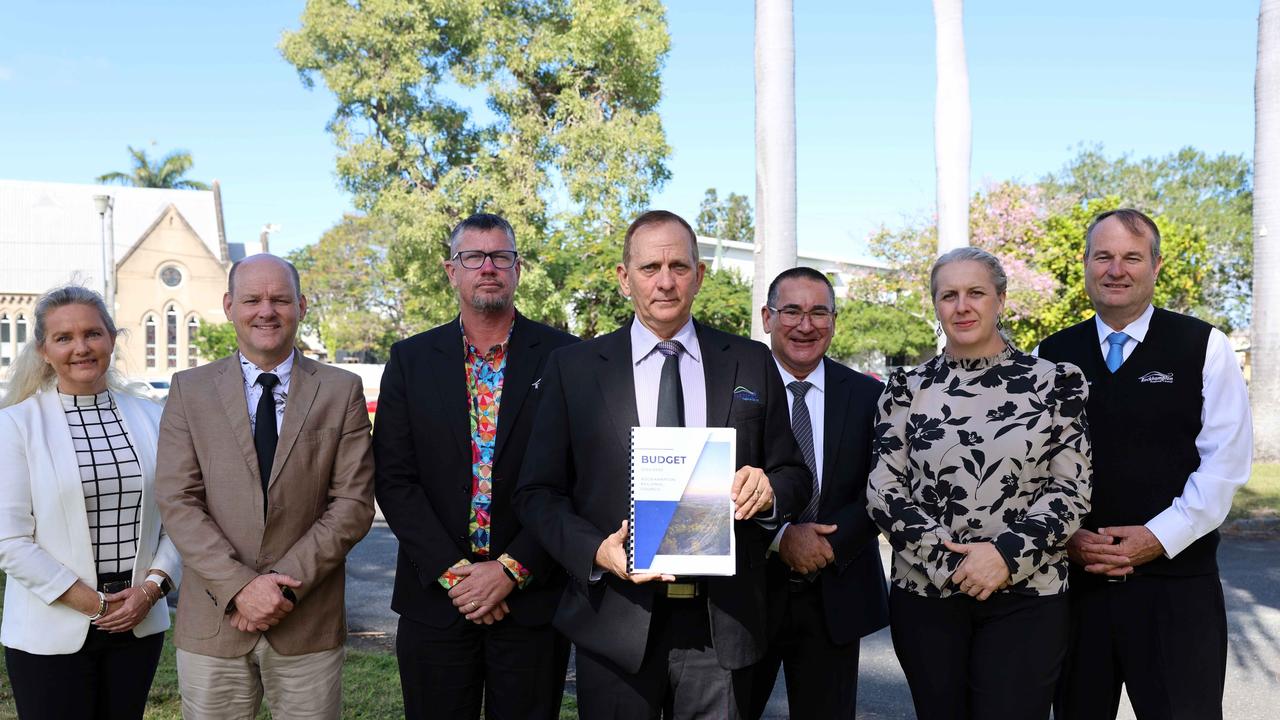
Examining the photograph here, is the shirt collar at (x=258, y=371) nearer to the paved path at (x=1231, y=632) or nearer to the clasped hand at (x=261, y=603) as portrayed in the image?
the clasped hand at (x=261, y=603)

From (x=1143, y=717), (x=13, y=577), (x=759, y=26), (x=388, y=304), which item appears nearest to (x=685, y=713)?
(x=1143, y=717)

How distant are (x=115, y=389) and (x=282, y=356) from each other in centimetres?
84

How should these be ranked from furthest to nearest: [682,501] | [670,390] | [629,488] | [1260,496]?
1. [1260,496]
2. [670,390]
3. [629,488]
4. [682,501]

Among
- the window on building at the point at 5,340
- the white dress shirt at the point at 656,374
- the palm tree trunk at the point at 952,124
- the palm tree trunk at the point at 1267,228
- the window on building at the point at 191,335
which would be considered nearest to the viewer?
the white dress shirt at the point at 656,374

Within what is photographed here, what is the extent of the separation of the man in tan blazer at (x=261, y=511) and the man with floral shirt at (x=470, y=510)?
245mm

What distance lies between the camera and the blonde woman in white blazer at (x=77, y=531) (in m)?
3.77

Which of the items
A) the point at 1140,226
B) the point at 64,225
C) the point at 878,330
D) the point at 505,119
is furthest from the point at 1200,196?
the point at 64,225

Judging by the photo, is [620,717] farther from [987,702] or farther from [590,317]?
[590,317]

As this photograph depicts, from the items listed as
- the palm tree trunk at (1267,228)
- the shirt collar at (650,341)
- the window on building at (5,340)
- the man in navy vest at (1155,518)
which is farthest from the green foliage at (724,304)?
the window on building at (5,340)

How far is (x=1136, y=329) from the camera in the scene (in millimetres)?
3936

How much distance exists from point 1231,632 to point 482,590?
636 centimetres

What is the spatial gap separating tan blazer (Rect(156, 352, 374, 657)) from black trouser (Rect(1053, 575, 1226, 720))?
3063mm

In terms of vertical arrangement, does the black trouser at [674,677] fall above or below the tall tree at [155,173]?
below

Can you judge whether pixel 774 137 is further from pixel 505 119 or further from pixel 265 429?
pixel 505 119
